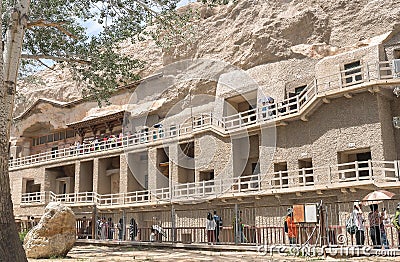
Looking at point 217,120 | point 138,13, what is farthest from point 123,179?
point 138,13

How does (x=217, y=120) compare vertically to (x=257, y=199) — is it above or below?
above

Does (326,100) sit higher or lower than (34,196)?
higher

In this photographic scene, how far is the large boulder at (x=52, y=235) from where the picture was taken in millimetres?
12266

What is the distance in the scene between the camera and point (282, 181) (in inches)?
937

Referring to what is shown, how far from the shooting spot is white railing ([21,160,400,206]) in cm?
1861

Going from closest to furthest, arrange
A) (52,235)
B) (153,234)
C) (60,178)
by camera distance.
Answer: (52,235) → (153,234) → (60,178)

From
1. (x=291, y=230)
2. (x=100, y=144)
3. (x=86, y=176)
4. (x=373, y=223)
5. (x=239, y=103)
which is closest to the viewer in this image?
(x=373, y=223)

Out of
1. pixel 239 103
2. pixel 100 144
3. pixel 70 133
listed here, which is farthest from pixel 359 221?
pixel 70 133

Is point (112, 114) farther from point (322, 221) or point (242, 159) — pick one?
point (322, 221)

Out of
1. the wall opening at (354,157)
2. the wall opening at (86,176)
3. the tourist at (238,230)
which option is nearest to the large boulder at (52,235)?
the tourist at (238,230)

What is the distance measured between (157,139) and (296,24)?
11.7m

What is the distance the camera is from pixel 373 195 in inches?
613

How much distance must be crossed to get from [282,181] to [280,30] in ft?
32.0

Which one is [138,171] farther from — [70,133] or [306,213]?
[306,213]
